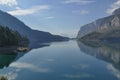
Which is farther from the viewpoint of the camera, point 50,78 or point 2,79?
point 50,78

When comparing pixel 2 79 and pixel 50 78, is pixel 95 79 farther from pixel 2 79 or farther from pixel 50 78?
pixel 2 79

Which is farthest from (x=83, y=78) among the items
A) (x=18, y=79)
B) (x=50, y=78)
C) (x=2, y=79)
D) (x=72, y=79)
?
(x=2, y=79)

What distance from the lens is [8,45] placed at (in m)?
167

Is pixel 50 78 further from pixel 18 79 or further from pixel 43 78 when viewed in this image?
pixel 18 79

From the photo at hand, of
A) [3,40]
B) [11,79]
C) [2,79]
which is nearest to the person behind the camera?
[2,79]

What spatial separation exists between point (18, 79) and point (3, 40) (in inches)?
4148

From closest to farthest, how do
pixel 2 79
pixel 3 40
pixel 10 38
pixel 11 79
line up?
pixel 2 79, pixel 11 79, pixel 3 40, pixel 10 38

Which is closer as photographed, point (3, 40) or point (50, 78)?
point (50, 78)

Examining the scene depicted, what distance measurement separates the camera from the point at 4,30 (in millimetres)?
173625

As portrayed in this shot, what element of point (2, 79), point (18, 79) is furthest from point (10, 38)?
point (2, 79)

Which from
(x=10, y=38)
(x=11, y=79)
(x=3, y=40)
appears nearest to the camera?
(x=11, y=79)

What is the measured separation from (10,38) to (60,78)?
117 meters

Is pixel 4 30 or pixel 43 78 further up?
pixel 4 30

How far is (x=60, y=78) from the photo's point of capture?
61.9m
